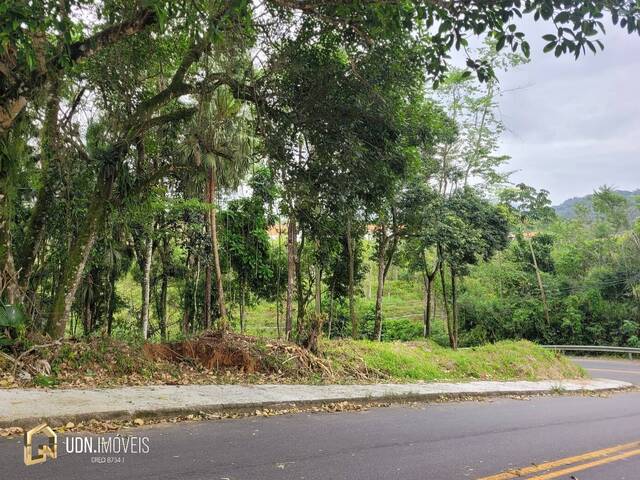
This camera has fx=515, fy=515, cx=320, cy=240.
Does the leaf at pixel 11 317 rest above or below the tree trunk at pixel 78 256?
below

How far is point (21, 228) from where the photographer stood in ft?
44.9

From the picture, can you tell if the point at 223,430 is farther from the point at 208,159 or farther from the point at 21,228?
the point at 21,228

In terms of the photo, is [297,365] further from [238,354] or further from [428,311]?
[428,311]

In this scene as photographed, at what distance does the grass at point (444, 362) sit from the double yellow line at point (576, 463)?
6135mm

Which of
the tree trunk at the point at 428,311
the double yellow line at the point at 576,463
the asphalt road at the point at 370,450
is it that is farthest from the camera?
the tree trunk at the point at 428,311

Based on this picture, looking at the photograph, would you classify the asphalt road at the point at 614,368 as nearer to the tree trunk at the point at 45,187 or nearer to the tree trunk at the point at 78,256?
the tree trunk at the point at 78,256

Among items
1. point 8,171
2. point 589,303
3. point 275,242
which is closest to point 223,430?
point 8,171

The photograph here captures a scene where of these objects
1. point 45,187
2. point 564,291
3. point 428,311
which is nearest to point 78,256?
point 45,187

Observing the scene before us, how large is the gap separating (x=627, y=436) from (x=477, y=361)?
318 inches

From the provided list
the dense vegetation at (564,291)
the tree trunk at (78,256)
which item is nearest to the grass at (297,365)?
the tree trunk at (78,256)

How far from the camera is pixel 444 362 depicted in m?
15.3

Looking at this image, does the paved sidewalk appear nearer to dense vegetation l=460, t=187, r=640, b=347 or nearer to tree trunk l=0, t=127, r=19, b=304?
tree trunk l=0, t=127, r=19, b=304

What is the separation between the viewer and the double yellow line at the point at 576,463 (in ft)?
17.8

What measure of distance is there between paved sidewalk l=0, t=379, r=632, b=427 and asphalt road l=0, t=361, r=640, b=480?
1.87ft
